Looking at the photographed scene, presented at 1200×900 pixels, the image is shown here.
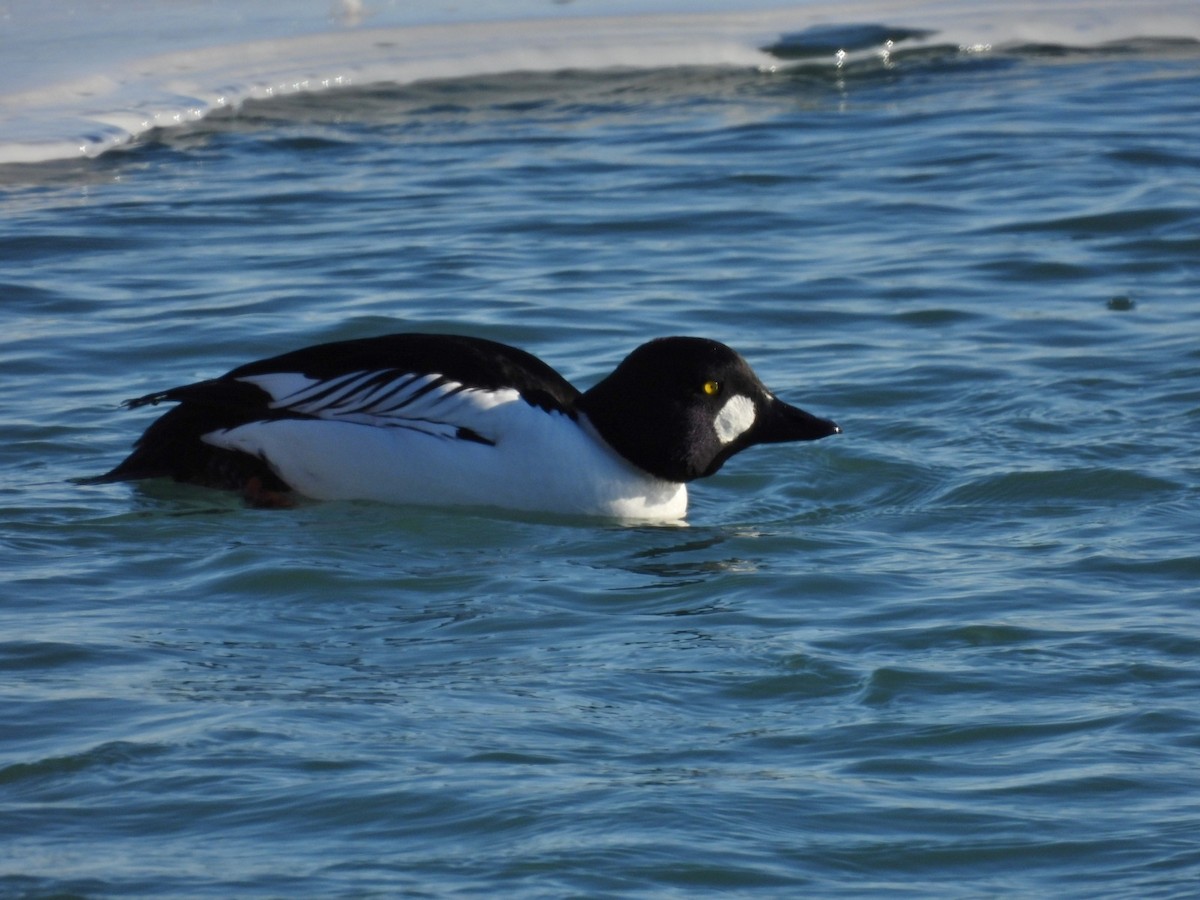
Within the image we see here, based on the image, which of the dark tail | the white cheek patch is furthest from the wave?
the white cheek patch

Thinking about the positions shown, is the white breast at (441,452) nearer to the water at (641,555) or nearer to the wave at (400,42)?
the water at (641,555)

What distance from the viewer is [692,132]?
13.1 metres

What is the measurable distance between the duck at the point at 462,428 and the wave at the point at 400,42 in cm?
624

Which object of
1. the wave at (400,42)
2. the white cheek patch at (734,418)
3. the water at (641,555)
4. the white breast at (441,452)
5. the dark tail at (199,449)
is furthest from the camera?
the wave at (400,42)

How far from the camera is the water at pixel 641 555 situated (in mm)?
3994

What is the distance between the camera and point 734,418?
6.82 metres

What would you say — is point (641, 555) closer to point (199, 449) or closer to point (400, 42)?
point (199, 449)

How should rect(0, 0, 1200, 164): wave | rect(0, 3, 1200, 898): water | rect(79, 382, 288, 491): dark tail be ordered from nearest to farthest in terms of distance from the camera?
1. rect(0, 3, 1200, 898): water
2. rect(79, 382, 288, 491): dark tail
3. rect(0, 0, 1200, 164): wave

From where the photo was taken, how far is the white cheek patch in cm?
680

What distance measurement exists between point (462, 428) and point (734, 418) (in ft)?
3.08

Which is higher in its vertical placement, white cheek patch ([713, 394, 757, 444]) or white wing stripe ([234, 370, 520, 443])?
white wing stripe ([234, 370, 520, 443])

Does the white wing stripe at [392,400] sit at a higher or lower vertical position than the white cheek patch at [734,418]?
higher

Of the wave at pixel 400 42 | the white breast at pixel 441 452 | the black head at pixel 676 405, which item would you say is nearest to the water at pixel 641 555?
the white breast at pixel 441 452

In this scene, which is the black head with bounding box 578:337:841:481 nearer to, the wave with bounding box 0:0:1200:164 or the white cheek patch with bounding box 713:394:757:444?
the white cheek patch with bounding box 713:394:757:444
